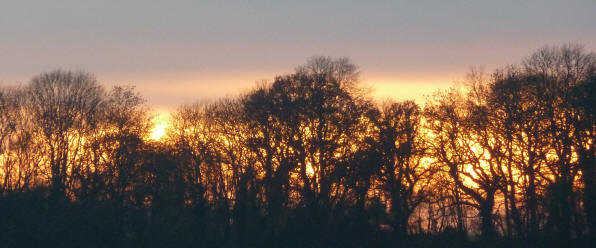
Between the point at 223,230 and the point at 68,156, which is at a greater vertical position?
the point at 68,156

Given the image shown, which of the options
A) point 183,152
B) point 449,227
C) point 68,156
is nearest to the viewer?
point 449,227

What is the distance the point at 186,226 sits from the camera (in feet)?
176

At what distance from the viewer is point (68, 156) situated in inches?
2510

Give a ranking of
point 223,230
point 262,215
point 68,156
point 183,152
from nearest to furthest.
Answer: point 262,215, point 223,230, point 68,156, point 183,152

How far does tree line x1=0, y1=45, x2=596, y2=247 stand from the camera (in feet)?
149

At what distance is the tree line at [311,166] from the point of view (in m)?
45.5

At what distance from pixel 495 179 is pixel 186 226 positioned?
926 inches

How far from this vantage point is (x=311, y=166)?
5572 centimetres

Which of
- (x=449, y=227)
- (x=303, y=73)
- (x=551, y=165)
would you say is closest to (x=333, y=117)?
(x=303, y=73)

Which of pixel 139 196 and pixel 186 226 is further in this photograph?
pixel 139 196

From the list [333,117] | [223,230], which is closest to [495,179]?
[333,117]

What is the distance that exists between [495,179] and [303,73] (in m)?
18.2

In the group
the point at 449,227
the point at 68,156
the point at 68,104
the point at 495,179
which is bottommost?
the point at 449,227

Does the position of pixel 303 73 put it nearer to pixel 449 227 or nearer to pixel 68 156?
pixel 449 227
